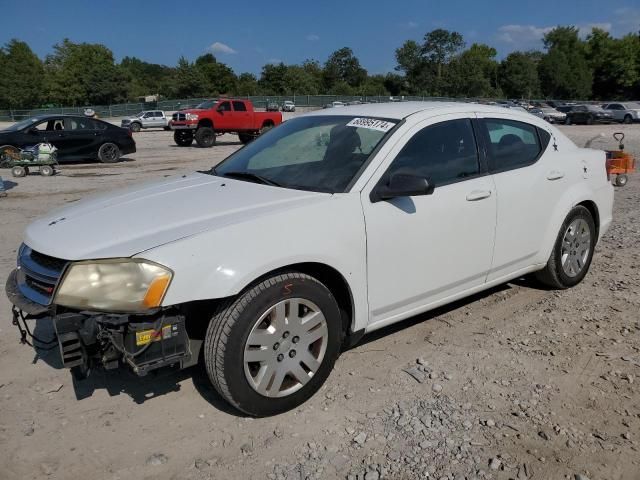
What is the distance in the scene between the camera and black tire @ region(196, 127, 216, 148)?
22844 millimetres

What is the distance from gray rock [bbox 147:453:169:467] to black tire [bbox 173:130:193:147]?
72.1 feet

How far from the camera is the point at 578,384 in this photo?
10.8 ft

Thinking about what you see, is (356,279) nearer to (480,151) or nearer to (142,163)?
(480,151)

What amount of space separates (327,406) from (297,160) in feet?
5.56

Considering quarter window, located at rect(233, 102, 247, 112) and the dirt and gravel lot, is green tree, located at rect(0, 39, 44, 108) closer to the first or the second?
quarter window, located at rect(233, 102, 247, 112)

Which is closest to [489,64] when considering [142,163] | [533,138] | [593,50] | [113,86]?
[593,50]

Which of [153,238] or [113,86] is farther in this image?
[113,86]

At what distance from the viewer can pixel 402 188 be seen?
10.2ft

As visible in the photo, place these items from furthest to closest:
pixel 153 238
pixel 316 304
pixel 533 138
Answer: pixel 533 138
pixel 316 304
pixel 153 238

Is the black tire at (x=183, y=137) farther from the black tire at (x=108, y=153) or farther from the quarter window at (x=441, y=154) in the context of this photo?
the quarter window at (x=441, y=154)

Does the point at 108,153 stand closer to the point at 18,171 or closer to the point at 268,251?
the point at 18,171

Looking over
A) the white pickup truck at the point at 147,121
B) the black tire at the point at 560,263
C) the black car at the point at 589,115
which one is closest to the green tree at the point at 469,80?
the black car at the point at 589,115

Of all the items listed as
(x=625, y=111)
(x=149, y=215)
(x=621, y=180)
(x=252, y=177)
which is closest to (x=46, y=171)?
(x=252, y=177)

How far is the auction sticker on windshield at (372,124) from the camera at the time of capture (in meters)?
3.54
